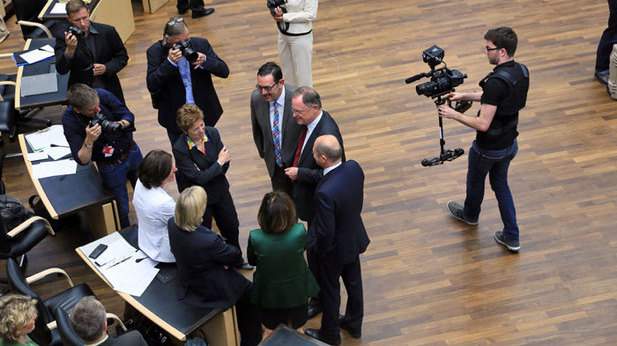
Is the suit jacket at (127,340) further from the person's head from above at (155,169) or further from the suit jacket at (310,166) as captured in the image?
the suit jacket at (310,166)

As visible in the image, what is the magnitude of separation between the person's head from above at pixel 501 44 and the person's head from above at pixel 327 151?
4.67 feet

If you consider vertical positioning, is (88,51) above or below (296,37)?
above

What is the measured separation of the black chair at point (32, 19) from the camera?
781 centimetres

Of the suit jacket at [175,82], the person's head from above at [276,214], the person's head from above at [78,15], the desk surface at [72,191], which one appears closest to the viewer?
the person's head from above at [276,214]

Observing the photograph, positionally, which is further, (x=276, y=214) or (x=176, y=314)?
(x=176, y=314)

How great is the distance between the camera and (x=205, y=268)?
4074 mm

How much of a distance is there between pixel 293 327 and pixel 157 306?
87 cm

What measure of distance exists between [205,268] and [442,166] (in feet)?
9.68

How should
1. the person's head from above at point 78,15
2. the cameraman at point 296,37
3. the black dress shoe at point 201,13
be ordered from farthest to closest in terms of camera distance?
1. the black dress shoe at point 201,13
2. the cameraman at point 296,37
3. the person's head from above at point 78,15

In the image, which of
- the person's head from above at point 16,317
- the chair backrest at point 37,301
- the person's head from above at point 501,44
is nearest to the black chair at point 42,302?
the chair backrest at point 37,301

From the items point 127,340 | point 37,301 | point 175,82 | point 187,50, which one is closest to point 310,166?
point 187,50

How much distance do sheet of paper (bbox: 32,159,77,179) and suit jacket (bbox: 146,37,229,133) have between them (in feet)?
2.67

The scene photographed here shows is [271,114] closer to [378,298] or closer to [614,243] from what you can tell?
[378,298]

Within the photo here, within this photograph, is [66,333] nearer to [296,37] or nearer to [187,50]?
[187,50]
